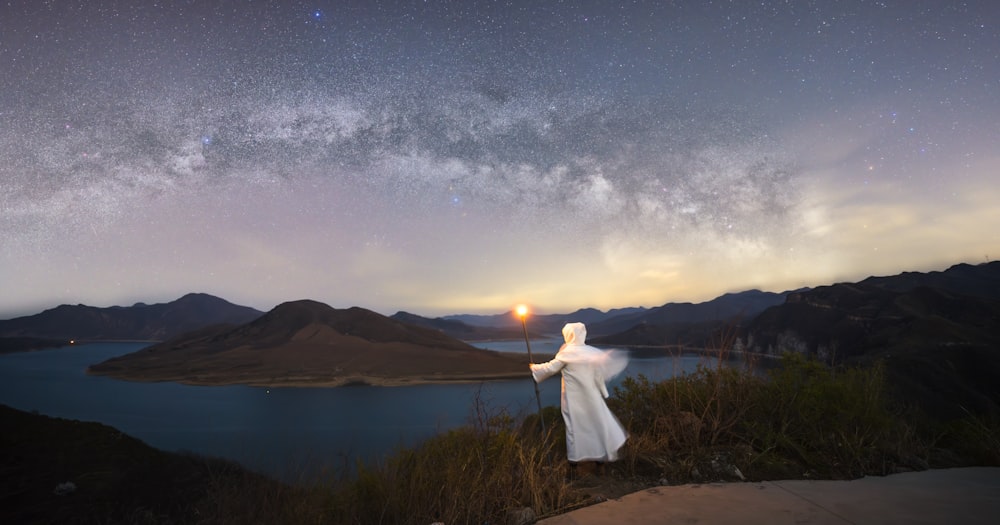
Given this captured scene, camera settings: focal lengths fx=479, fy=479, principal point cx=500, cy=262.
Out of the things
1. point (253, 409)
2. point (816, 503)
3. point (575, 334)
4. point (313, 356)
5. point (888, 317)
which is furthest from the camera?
point (313, 356)

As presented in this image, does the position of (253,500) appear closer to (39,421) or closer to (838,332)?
(39,421)

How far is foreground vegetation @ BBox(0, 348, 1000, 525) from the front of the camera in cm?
440

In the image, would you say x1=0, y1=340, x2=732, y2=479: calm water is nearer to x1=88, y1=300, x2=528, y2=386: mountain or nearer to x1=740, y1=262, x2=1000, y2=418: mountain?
x1=88, y1=300, x2=528, y2=386: mountain

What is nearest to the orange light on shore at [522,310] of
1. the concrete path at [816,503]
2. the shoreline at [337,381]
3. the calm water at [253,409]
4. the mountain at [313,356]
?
the concrete path at [816,503]

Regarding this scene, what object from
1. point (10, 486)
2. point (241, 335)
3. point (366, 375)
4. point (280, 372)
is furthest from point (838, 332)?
point (241, 335)

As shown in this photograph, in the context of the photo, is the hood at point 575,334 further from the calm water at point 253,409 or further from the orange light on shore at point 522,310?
the calm water at point 253,409

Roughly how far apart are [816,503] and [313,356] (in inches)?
5721

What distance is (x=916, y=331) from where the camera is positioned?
223ft

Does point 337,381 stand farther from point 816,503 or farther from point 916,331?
point 816,503

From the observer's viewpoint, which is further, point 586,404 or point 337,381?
point 337,381

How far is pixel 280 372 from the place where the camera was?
12075cm

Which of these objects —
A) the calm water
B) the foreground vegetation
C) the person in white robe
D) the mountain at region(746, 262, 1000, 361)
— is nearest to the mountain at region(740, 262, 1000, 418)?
the mountain at region(746, 262, 1000, 361)

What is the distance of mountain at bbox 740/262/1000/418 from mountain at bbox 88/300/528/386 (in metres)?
63.7

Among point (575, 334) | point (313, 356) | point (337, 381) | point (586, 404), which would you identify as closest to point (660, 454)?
point (586, 404)
